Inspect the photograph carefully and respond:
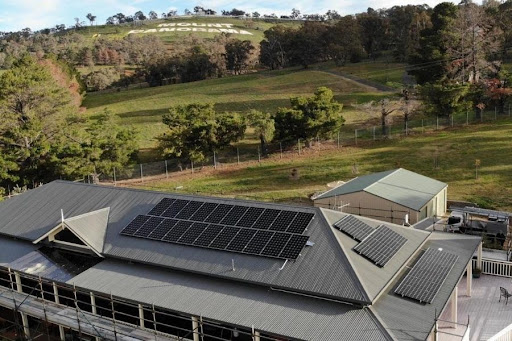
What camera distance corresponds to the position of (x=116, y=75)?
103m

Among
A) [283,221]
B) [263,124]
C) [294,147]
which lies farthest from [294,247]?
[294,147]

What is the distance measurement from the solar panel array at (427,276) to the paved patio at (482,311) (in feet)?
5.32

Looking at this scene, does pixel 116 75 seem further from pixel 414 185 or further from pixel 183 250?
pixel 183 250

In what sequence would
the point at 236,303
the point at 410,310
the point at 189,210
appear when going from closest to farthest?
the point at 410,310
the point at 236,303
the point at 189,210

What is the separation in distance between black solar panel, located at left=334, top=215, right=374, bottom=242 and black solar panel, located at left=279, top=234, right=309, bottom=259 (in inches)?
62.2

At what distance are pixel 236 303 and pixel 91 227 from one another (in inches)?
307

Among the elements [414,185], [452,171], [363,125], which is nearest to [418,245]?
[414,185]

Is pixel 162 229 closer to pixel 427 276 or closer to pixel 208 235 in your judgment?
pixel 208 235

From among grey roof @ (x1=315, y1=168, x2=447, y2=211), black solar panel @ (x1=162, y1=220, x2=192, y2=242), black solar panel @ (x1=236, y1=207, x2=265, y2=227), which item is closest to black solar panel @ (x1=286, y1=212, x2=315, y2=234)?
black solar panel @ (x1=236, y1=207, x2=265, y2=227)

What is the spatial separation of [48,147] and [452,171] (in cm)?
3403

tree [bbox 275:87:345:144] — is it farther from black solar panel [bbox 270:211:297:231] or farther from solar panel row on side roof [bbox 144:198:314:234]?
black solar panel [bbox 270:211:297:231]

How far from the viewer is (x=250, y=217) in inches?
770

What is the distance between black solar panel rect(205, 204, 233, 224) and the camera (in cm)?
1984

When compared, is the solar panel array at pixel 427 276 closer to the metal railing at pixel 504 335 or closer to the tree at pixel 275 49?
the metal railing at pixel 504 335
